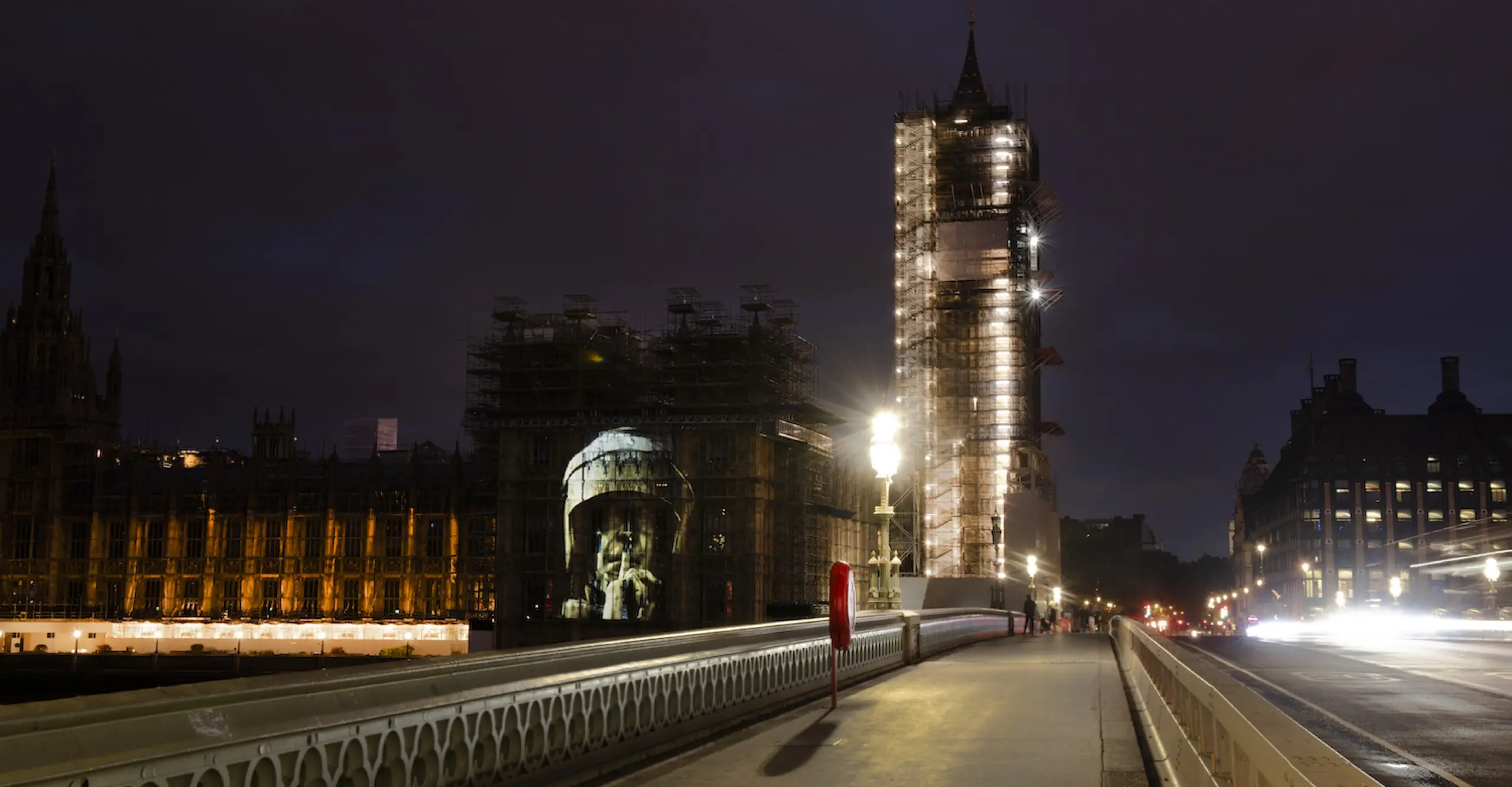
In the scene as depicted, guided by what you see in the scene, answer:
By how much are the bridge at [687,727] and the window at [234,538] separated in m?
96.9

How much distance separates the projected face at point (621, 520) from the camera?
87.8 m

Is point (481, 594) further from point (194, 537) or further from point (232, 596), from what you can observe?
point (194, 537)

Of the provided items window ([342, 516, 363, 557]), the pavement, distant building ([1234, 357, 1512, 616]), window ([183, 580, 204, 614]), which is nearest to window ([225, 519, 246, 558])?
window ([183, 580, 204, 614])

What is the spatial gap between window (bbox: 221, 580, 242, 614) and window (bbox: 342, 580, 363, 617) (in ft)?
28.9

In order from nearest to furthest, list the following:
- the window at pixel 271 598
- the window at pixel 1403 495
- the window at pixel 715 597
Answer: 1. the window at pixel 715 597
2. the window at pixel 271 598
3. the window at pixel 1403 495

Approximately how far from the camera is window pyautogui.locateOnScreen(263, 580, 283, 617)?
4210 inches

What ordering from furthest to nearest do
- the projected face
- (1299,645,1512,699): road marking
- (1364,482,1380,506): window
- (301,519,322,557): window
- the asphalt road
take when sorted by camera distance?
(1364,482,1380,506): window, (301,519,322,557): window, the projected face, (1299,645,1512,699): road marking, the asphalt road

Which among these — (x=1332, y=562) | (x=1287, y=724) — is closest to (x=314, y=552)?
(x=1332, y=562)

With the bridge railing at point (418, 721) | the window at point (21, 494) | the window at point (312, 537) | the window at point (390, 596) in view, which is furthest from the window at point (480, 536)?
the bridge railing at point (418, 721)

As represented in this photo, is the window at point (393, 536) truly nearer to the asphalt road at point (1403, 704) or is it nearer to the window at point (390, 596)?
the window at point (390, 596)

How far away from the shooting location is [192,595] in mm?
111062

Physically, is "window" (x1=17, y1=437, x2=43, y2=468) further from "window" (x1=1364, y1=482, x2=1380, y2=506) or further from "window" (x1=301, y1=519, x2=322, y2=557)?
"window" (x1=1364, y1=482, x2=1380, y2=506)

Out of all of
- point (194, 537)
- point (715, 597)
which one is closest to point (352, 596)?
point (194, 537)

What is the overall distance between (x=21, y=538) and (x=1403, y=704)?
412 ft
